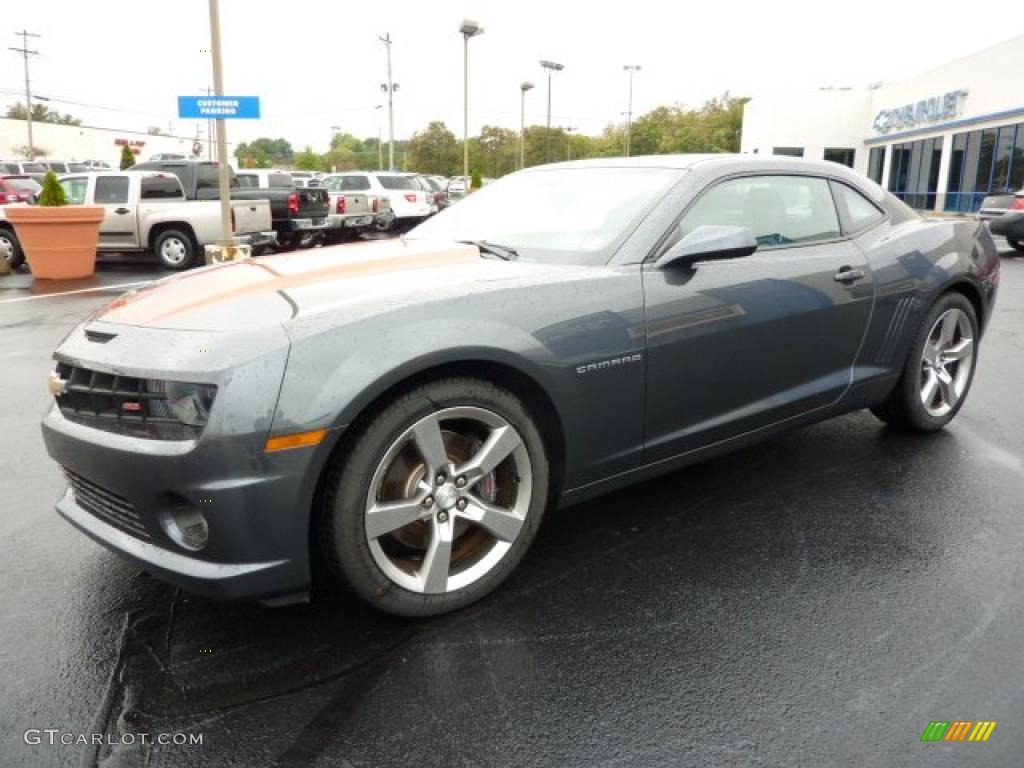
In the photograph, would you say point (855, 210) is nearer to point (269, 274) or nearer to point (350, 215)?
point (269, 274)

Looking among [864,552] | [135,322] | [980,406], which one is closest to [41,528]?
[135,322]

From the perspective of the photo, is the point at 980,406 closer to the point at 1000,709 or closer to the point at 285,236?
the point at 1000,709

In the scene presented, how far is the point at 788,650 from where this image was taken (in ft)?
8.34

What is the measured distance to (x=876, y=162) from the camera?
1636 inches

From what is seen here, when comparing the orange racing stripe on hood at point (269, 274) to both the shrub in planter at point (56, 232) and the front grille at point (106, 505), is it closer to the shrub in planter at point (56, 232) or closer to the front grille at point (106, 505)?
the front grille at point (106, 505)

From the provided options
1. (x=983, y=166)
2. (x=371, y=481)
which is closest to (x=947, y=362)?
(x=371, y=481)

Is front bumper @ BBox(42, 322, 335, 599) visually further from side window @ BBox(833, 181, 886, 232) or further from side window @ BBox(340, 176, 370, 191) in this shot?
side window @ BBox(340, 176, 370, 191)

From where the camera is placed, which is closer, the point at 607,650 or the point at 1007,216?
→ the point at 607,650

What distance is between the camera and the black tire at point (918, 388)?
4.22m

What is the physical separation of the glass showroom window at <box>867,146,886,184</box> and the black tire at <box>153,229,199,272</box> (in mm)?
35423

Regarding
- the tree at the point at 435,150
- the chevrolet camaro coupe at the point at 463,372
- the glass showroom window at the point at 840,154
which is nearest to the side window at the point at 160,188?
the chevrolet camaro coupe at the point at 463,372

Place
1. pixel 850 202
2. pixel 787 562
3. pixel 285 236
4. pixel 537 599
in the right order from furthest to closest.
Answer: pixel 285 236 < pixel 850 202 < pixel 787 562 < pixel 537 599

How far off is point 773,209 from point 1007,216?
14243 mm

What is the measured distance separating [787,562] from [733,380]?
2.41 feet
